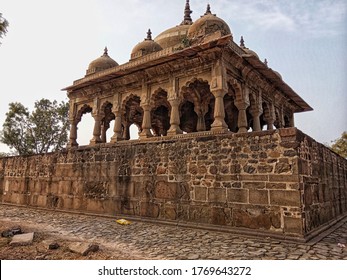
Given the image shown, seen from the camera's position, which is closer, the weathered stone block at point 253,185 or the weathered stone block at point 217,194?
the weathered stone block at point 253,185

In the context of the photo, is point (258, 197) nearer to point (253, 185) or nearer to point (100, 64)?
point (253, 185)

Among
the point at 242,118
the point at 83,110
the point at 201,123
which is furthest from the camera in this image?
the point at 83,110

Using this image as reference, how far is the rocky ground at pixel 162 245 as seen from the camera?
155 inches

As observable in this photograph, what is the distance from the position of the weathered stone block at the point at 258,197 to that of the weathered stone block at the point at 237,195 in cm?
11

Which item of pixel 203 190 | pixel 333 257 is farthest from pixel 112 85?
pixel 333 257

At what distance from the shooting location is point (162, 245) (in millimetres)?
4543

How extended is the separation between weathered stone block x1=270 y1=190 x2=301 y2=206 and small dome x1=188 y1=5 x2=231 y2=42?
6865 millimetres

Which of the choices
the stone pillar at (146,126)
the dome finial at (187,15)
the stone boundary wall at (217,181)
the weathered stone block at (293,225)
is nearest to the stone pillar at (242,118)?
the stone boundary wall at (217,181)

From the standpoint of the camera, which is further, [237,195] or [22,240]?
[237,195]

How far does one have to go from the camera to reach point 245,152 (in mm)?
5793

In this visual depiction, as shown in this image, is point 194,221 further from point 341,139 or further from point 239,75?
point 341,139

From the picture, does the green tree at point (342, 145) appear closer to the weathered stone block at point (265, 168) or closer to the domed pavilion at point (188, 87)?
the domed pavilion at point (188, 87)

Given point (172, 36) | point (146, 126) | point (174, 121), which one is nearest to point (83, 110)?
point (146, 126)

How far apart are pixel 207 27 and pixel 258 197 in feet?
24.0
